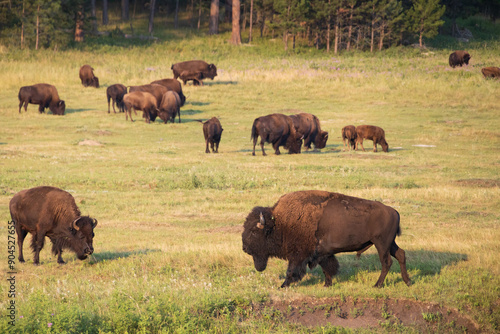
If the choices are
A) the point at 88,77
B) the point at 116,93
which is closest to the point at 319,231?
the point at 116,93

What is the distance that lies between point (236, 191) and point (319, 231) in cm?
832

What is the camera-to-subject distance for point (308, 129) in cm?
2355

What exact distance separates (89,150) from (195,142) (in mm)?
5237

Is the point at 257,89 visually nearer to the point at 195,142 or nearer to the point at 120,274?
the point at 195,142

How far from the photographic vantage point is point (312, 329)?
21.9ft

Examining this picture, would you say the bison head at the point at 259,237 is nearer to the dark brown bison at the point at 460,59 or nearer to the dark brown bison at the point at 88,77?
the dark brown bison at the point at 88,77

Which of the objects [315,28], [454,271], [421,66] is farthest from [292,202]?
[315,28]

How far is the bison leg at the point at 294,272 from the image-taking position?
7559 mm

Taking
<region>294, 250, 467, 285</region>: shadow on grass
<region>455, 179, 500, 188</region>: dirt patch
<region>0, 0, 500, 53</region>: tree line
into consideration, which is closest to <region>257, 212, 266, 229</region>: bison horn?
<region>294, 250, 467, 285</region>: shadow on grass

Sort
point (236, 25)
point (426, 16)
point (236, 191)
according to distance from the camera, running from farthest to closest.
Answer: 1. point (236, 25)
2. point (426, 16)
3. point (236, 191)

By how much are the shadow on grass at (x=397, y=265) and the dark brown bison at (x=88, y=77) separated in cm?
3241

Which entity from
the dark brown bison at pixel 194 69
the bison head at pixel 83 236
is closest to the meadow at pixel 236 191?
the bison head at pixel 83 236

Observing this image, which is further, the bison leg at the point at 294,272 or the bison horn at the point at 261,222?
the bison leg at the point at 294,272

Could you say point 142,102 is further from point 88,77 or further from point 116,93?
point 88,77
